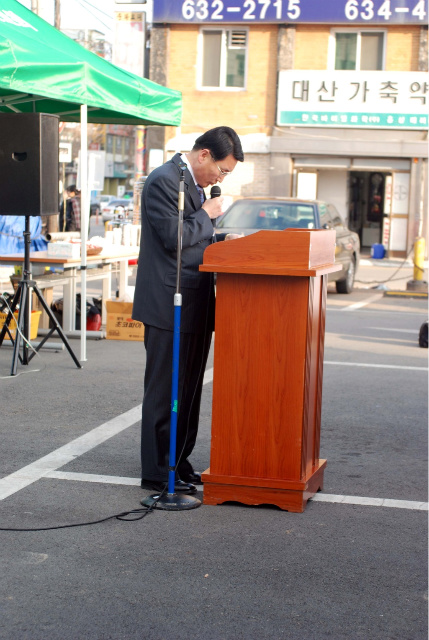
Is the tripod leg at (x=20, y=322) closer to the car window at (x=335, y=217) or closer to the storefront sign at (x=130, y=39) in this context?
the car window at (x=335, y=217)

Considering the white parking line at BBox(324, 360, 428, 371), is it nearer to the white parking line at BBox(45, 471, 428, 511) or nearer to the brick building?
the white parking line at BBox(45, 471, 428, 511)

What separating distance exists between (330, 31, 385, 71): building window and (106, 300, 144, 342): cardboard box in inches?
694

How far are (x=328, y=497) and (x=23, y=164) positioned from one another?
4388mm

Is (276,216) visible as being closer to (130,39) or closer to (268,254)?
(268,254)

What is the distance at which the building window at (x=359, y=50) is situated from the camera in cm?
2606

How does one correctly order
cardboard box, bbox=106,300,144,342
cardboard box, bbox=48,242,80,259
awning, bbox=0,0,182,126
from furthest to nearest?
cardboard box, bbox=106,300,144,342, cardboard box, bbox=48,242,80,259, awning, bbox=0,0,182,126

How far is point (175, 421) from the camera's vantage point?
4656 mm

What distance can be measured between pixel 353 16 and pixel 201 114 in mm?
5028

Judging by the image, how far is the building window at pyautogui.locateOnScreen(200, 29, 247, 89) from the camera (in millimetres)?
26436

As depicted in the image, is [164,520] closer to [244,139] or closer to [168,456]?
[168,456]

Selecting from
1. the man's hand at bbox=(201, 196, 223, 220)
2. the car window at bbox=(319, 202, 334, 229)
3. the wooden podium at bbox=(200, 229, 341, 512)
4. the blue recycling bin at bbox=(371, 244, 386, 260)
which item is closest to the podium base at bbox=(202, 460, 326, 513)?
the wooden podium at bbox=(200, 229, 341, 512)

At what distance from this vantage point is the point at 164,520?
15.0 ft

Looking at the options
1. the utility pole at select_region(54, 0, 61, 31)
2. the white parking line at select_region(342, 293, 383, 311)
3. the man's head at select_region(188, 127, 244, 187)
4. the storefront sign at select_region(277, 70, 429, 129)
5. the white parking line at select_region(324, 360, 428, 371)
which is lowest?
the white parking line at select_region(342, 293, 383, 311)

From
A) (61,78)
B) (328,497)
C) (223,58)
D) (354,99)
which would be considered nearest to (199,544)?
(328,497)
